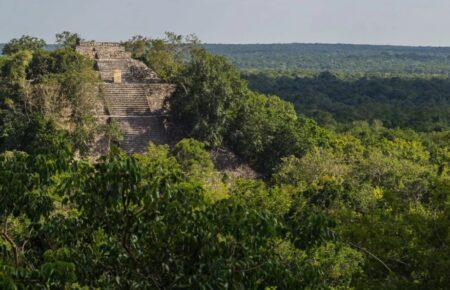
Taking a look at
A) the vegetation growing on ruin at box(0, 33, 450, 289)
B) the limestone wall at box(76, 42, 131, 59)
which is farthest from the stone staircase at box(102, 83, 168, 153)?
the limestone wall at box(76, 42, 131, 59)

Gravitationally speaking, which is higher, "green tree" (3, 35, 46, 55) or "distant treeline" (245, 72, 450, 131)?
"green tree" (3, 35, 46, 55)

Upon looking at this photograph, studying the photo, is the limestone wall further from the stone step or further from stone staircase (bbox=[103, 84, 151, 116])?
the stone step

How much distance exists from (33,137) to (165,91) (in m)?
7.00

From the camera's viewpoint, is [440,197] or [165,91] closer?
[440,197]

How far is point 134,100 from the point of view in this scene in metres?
27.6

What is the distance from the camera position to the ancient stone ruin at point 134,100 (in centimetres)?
2538

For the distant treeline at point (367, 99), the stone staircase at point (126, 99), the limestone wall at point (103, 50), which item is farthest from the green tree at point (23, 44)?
the distant treeline at point (367, 99)

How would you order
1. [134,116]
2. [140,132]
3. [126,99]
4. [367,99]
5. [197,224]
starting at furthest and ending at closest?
[367,99] → [126,99] → [134,116] → [140,132] → [197,224]

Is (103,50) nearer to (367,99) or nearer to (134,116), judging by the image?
(134,116)

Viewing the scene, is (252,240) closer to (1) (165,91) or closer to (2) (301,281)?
(2) (301,281)

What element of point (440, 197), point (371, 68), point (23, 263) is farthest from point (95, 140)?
point (371, 68)

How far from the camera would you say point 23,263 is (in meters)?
6.05

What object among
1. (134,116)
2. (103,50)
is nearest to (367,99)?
(103,50)

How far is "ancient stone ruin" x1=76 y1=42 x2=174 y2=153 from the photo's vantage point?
999 inches
